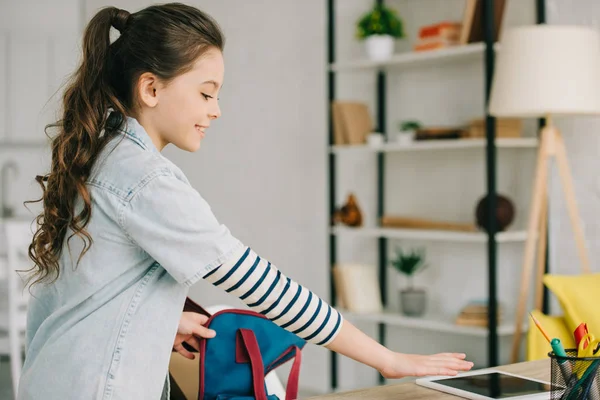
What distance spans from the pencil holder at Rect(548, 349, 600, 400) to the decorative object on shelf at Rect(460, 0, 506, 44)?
2497mm

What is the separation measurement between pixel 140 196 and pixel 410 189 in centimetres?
311

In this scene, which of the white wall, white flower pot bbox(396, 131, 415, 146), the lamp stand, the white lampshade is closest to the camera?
the white lampshade

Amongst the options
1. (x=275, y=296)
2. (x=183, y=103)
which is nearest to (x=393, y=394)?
(x=275, y=296)

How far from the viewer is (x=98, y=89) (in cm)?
149

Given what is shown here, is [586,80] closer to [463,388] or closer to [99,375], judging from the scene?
[463,388]

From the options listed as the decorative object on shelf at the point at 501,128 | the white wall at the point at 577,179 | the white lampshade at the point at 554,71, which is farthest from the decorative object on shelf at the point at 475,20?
the white lampshade at the point at 554,71

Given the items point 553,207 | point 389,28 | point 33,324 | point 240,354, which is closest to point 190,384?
point 240,354

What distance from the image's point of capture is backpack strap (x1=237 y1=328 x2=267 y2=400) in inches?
63.3

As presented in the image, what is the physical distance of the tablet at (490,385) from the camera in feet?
4.94

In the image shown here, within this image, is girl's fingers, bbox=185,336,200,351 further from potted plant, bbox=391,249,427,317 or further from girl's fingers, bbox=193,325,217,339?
potted plant, bbox=391,249,427,317

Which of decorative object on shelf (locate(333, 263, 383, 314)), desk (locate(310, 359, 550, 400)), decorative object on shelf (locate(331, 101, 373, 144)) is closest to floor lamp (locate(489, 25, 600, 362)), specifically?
decorative object on shelf (locate(331, 101, 373, 144))

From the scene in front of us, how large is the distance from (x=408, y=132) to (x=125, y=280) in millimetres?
2751

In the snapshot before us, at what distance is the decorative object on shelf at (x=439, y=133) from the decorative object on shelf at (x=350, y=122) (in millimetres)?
361

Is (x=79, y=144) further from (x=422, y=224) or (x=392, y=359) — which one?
(x=422, y=224)
